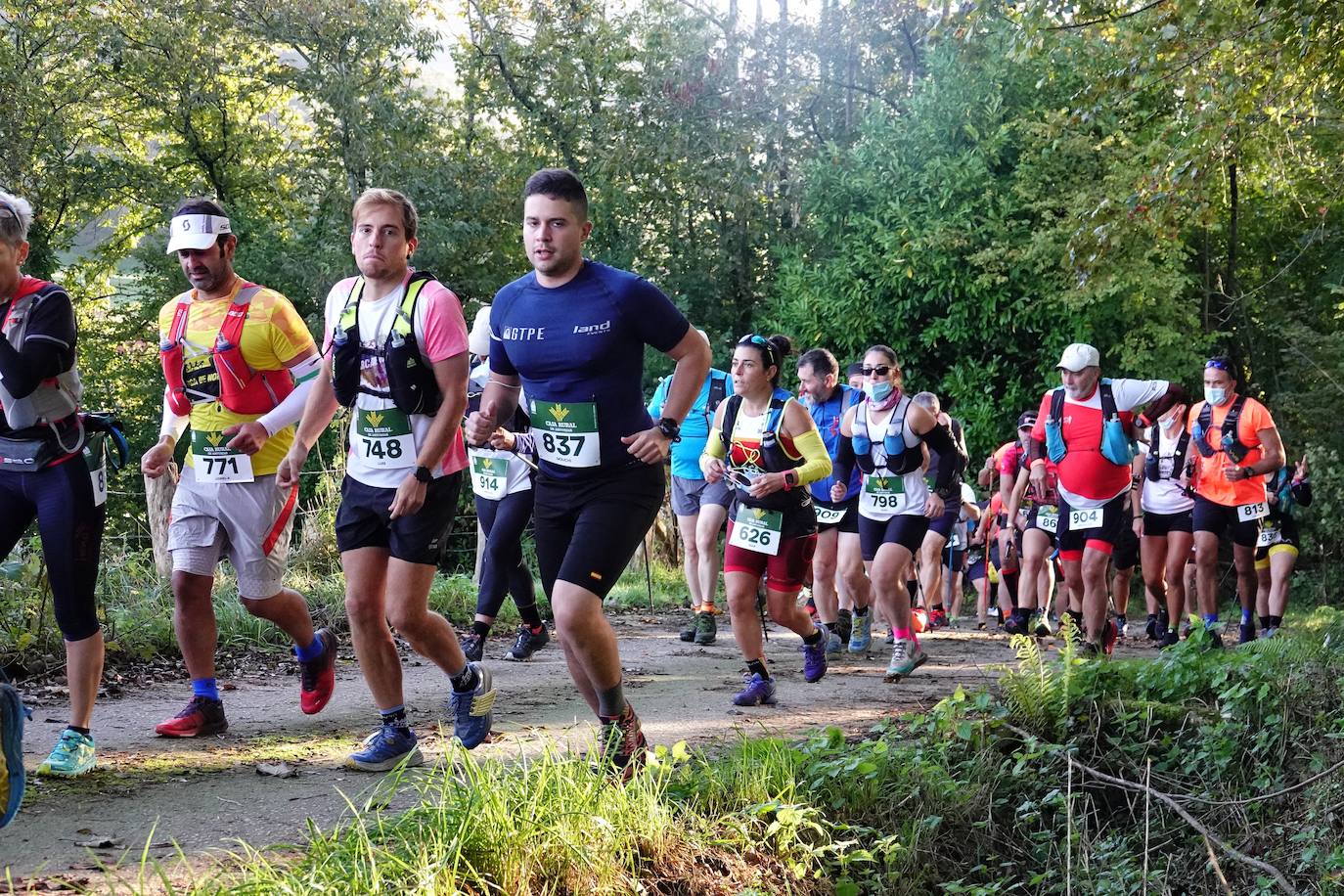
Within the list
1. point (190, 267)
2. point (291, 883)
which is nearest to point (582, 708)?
point (190, 267)

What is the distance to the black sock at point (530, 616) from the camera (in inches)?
382

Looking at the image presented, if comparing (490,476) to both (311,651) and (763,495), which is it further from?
(311,651)

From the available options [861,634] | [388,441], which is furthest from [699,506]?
[388,441]

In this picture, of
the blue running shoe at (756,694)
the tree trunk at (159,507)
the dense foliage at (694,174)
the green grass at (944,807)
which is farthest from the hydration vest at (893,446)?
the dense foliage at (694,174)

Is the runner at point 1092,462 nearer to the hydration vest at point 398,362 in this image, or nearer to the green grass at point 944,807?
the green grass at point 944,807

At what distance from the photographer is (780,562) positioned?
26.9ft

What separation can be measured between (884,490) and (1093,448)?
1597mm

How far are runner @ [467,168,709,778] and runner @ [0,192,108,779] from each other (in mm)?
1593

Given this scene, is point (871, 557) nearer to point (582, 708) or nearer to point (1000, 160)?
point (582, 708)

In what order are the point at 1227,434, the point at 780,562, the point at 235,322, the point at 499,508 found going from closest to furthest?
the point at 235,322 < the point at 780,562 < the point at 499,508 < the point at 1227,434

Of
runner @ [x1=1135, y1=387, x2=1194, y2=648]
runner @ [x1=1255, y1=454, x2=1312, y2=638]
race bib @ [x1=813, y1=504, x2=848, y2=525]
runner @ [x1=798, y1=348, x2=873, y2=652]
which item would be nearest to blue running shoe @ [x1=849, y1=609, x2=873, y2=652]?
runner @ [x1=798, y1=348, x2=873, y2=652]

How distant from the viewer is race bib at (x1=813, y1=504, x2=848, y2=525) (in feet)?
36.4

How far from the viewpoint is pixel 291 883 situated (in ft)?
11.7

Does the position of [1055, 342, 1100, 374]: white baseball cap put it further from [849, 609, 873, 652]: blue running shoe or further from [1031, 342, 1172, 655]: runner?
[849, 609, 873, 652]: blue running shoe
